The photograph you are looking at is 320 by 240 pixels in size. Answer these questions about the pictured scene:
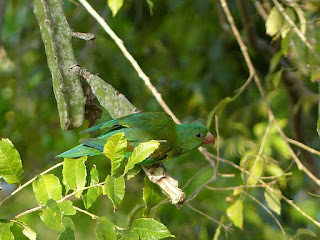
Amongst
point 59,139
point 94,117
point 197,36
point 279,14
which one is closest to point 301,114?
point 197,36

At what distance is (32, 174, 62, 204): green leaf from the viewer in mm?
1121

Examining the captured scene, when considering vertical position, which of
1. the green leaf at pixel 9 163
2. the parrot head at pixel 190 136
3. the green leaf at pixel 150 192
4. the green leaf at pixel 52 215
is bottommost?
the parrot head at pixel 190 136

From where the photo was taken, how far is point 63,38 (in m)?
1.55

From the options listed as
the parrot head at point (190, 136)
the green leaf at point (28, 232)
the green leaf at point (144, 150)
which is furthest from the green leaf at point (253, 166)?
the green leaf at point (28, 232)

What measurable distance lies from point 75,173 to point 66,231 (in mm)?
168

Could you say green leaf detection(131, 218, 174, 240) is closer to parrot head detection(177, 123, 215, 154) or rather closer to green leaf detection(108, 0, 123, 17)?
parrot head detection(177, 123, 215, 154)

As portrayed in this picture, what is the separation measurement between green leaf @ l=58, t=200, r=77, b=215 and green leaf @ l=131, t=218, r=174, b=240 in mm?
131

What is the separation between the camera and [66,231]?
1.02 m

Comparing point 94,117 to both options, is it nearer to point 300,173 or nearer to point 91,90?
A: point 91,90

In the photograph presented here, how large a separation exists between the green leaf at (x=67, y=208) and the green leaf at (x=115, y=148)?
4.1 inches

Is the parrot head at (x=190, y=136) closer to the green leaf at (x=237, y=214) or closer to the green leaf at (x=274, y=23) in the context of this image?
the green leaf at (x=237, y=214)

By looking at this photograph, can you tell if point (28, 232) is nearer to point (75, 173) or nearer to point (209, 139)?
point (75, 173)

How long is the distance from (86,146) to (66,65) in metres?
0.24

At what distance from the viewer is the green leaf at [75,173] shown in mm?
1147
